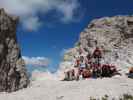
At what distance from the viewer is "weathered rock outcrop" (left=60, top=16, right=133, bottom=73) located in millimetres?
41969

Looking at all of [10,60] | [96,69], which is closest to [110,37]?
[10,60]

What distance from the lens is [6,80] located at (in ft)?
76.5

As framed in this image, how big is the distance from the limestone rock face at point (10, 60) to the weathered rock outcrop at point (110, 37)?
698 inches

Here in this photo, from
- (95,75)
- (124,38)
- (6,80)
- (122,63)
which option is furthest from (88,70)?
(124,38)

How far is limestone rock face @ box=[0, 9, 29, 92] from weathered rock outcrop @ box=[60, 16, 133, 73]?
58.2 feet

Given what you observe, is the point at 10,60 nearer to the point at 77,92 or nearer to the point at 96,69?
the point at 96,69

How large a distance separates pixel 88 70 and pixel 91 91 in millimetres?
7160

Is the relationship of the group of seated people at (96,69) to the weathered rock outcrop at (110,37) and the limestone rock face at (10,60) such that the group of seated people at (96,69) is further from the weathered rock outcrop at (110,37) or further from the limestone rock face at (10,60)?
the weathered rock outcrop at (110,37)

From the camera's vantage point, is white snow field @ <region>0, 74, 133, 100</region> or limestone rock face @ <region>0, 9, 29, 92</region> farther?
limestone rock face @ <region>0, 9, 29, 92</region>

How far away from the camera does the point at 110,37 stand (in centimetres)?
4575

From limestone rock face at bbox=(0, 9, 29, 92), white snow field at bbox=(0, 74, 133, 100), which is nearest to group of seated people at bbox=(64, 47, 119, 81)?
white snow field at bbox=(0, 74, 133, 100)

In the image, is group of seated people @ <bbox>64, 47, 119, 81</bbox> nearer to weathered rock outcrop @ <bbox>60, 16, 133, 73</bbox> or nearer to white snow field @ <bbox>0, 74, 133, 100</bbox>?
white snow field @ <bbox>0, 74, 133, 100</bbox>

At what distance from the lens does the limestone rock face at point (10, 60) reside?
921 inches

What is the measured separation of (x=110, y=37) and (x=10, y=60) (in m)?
24.2
